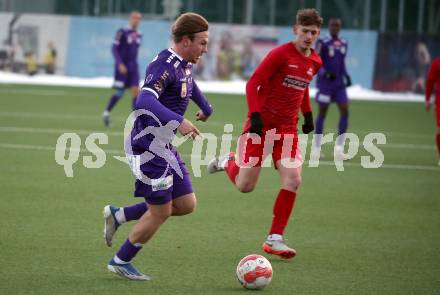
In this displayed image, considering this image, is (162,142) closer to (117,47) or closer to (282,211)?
(282,211)

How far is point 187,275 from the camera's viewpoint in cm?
773

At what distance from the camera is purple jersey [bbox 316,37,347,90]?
17.0 meters

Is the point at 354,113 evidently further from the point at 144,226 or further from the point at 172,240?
the point at 144,226

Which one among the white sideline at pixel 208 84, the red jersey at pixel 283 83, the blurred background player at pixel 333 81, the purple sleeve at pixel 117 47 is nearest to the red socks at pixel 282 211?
the red jersey at pixel 283 83

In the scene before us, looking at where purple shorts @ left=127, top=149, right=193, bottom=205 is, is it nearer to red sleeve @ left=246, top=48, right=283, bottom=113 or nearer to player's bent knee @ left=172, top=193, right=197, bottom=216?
player's bent knee @ left=172, top=193, right=197, bottom=216

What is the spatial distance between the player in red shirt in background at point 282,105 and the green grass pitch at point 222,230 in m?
0.63

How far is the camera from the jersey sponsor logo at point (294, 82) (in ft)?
30.5

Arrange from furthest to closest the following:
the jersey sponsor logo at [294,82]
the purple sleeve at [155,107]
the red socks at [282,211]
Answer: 1. the jersey sponsor logo at [294,82]
2. the red socks at [282,211]
3. the purple sleeve at [155,107]

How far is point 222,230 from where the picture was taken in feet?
32.3

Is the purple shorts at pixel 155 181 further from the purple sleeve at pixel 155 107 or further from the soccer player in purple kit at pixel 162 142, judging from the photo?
the purple sleeve at pixel 155 107

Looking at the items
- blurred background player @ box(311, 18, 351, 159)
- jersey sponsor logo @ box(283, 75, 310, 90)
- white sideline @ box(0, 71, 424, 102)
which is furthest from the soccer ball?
white sideline @ box(0, 71, 424, 102)

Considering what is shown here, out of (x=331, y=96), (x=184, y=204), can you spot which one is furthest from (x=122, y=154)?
(x=184, y=204)

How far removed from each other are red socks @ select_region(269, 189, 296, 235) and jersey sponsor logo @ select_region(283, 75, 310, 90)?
1.03 metres

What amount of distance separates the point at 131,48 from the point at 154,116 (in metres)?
14.8
